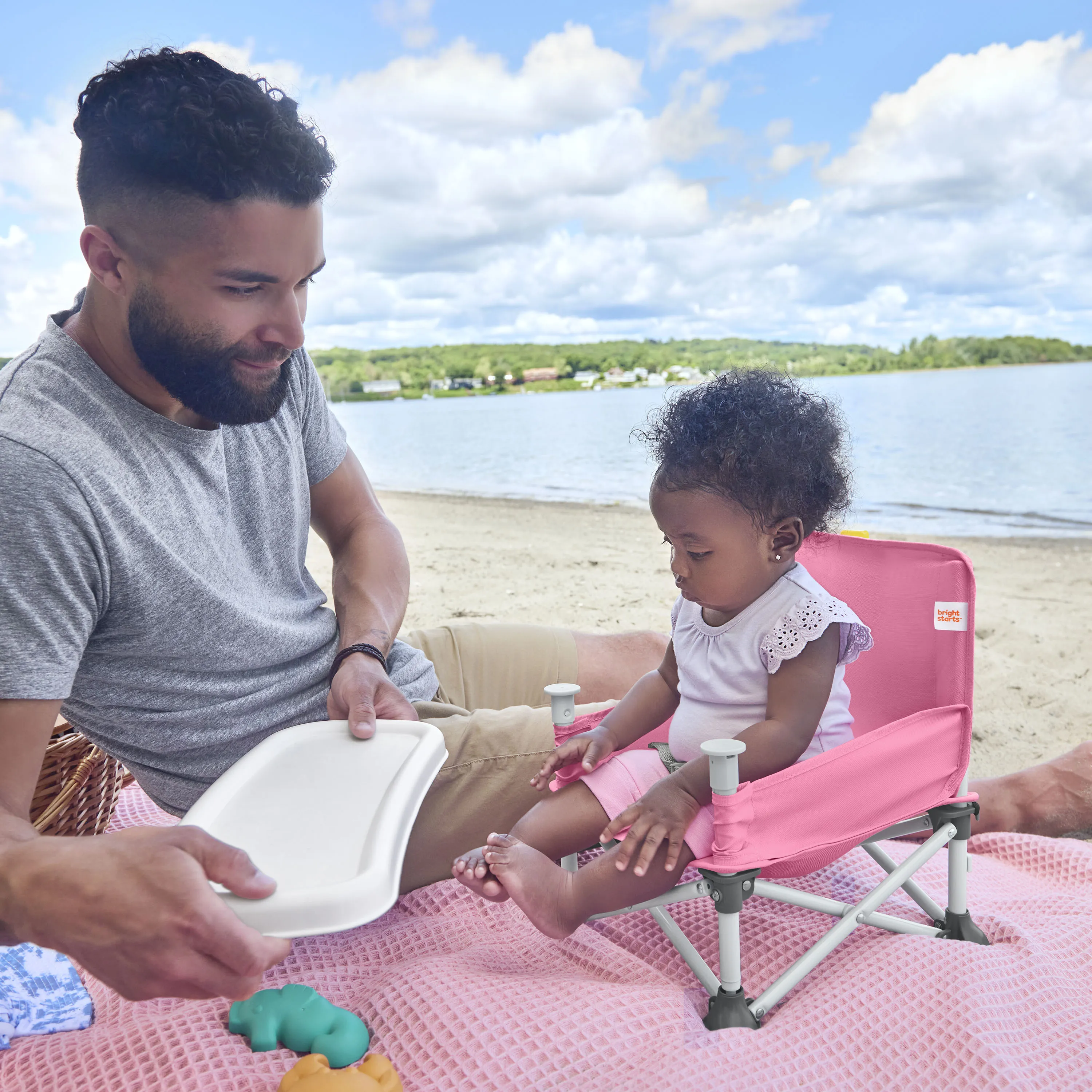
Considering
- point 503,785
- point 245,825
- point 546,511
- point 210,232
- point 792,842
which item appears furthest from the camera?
point 546,511

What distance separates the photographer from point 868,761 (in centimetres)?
170

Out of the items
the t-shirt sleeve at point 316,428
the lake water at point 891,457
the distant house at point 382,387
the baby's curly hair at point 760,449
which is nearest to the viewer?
the baby's curly hair at point 760,449

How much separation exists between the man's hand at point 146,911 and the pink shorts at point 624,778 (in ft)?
2.76

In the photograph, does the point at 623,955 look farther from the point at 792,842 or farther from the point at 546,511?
the point at 546,511

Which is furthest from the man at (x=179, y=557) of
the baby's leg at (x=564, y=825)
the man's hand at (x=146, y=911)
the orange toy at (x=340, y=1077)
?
the orange toy at (x=340, y=1077)

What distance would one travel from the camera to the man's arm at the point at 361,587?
1765 millimetres

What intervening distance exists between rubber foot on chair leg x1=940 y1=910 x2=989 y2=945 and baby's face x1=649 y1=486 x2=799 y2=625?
2.49 feet

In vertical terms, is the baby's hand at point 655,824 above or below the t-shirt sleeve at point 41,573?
below

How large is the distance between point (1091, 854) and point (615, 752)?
118cm

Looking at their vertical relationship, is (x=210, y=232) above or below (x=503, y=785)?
above

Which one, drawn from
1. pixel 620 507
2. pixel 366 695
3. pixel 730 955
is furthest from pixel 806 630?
pixel 620 507

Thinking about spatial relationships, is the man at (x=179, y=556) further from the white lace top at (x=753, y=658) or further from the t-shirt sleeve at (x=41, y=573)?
the white lace top at (x=753, y=658)

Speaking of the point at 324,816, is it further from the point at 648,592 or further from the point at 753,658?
the point at 648,592

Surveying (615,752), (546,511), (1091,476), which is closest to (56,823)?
(615,752)
